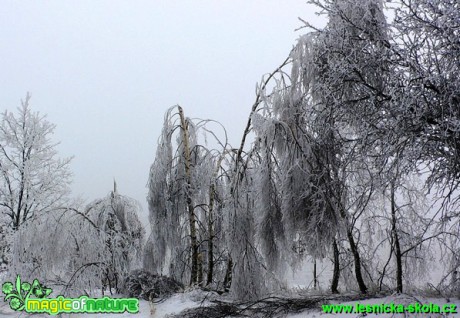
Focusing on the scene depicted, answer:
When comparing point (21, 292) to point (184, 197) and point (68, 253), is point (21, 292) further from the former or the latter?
point (184, 197)

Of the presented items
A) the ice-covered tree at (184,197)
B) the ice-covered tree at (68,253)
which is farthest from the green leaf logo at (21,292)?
the ice-covered tree at (184,197)

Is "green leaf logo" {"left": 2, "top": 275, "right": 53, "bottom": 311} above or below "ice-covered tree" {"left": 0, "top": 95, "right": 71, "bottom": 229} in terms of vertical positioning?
below

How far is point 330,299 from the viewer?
581cm

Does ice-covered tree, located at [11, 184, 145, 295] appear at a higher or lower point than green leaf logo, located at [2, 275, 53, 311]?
higher

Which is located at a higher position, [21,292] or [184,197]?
[184,197]

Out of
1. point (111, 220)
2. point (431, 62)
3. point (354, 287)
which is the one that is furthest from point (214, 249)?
point (431, 62)

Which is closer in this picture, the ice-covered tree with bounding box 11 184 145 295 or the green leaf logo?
the green leaf logo

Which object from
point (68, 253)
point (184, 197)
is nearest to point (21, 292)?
point (68, 253)

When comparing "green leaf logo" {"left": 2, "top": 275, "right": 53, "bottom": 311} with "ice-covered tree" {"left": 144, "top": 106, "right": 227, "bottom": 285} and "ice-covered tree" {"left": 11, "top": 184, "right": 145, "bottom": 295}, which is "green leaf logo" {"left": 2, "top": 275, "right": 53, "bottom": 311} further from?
"ice-covered tree" {"left": 144, "top": 106, "right": 227, "bottom": 285}

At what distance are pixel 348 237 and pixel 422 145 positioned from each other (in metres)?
2.51

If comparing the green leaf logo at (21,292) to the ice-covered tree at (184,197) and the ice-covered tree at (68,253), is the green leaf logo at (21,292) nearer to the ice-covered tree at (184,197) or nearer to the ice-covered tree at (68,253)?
the ice-covered tree at (68,253)

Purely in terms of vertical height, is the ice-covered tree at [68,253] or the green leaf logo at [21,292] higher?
the ice-covered tree at [68,253]

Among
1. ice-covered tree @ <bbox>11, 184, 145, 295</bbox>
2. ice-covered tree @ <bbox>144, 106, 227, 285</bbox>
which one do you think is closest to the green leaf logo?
ice-covered tree @ <bbox>11, 184, 145, 295</bbox>

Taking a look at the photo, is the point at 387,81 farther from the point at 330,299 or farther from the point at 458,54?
the point at 330,299
